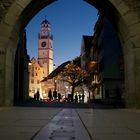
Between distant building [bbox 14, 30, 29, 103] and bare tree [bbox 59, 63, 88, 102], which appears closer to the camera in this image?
distant building [bbox 14, 30, 29, 103]

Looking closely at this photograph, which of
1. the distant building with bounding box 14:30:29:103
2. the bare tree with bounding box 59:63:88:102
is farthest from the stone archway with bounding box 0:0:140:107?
the bare tree with bounding box 59:63:88:102

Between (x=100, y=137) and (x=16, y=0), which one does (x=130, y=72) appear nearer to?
(x=16, y=0)

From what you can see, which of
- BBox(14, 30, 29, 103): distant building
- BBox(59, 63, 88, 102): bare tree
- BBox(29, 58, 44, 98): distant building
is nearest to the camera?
BBox(14, 30, 29, 103): distant building

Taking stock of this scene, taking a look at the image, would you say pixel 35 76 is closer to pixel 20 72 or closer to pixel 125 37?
pixel 20 72

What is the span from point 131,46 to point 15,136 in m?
13.2

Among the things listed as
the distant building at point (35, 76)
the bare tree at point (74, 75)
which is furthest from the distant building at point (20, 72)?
the distant building at point (35, 76)

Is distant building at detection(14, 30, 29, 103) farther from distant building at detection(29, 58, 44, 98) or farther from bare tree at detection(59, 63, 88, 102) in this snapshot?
distant building at detection(29, 58, 44, 98)

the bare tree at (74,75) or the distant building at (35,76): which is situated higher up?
the distant building at (35,76)

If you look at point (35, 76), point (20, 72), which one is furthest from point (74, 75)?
point (35, 76)

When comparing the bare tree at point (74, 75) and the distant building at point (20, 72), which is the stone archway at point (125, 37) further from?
the bare tree at point (74, 75)

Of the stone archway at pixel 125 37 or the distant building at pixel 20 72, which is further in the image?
the distant building at pixel 20 72

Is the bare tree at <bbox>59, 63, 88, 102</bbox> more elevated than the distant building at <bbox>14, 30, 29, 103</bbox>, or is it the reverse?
the bare tree at <bbox>59, 63, 88, 102</bbox>

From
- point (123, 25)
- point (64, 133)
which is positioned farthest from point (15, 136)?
point (123, 25)

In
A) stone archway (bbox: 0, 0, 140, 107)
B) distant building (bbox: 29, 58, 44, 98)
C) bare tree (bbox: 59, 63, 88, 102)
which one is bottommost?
stone archway (bbox: 0, 0, 140, 107)
